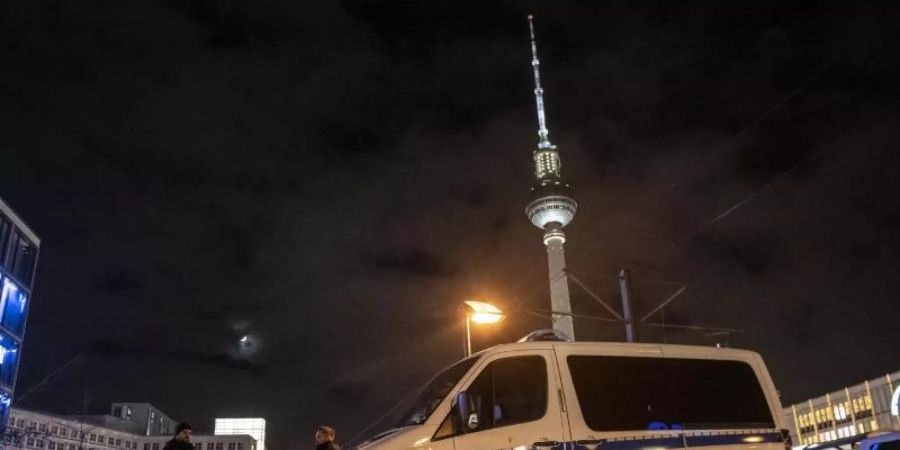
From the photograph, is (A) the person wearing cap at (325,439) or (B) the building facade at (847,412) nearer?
(A) the person wearing cap at (325,439)

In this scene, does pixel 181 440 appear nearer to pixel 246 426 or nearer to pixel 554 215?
pixel 554 215

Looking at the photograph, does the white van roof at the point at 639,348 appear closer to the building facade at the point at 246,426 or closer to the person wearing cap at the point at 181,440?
the person wearing cap at the point at 181,440

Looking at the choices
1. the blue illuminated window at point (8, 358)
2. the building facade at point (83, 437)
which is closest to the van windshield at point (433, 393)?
the blue illuminated window at point (8, 358)

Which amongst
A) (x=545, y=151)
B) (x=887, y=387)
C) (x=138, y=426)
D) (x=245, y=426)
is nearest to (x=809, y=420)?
(x=887, y=387)

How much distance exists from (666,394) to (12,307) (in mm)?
51682

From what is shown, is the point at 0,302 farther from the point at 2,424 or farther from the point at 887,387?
the point at 887,387

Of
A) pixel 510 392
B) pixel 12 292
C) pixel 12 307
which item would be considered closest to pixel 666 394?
pixel 510 392

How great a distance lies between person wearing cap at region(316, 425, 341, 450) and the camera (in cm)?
1042

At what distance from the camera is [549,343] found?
9.91 metres

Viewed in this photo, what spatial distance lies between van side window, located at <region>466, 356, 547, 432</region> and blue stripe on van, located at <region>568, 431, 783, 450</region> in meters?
0.62

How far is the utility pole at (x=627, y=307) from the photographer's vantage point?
59.2 feet

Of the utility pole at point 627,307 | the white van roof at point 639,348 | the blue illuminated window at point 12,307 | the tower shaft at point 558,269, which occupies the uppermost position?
the tower shaft at point 558,269

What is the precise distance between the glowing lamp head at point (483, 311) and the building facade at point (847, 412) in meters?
58.3

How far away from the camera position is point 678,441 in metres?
9.76
